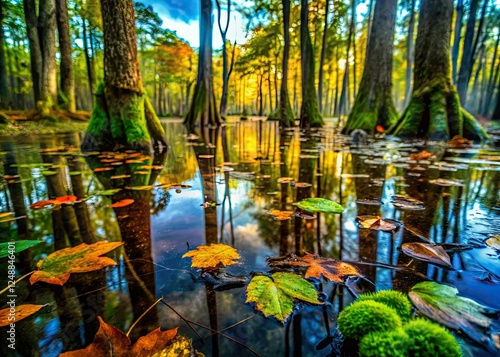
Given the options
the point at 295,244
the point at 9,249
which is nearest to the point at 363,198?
the point at 295,244

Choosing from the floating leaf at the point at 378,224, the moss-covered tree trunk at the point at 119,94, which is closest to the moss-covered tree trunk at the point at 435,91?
the floating leaf at the point at 378,224

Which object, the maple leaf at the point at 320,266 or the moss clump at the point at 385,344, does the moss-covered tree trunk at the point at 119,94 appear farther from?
the moss clump at the point at 385,344

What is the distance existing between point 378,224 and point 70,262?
162 cm

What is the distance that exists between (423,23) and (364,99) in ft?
8.30

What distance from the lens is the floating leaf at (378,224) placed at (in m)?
1.42

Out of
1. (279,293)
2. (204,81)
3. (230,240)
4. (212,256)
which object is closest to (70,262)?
(212,256)

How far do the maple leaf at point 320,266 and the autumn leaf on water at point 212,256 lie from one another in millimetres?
189

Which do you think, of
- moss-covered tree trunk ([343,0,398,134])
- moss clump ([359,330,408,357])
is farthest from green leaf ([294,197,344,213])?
moss-covered tree trunk ([343,0,398,134])

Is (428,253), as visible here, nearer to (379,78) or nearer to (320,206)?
(320,206)

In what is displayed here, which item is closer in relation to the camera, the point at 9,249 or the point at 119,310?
the point at 119,310

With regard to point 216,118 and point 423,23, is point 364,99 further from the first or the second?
point 216,118

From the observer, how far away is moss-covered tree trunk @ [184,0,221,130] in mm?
11617

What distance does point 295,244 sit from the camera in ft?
4.17

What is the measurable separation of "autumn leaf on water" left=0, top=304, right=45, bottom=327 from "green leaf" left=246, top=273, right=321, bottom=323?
2.35 feet
